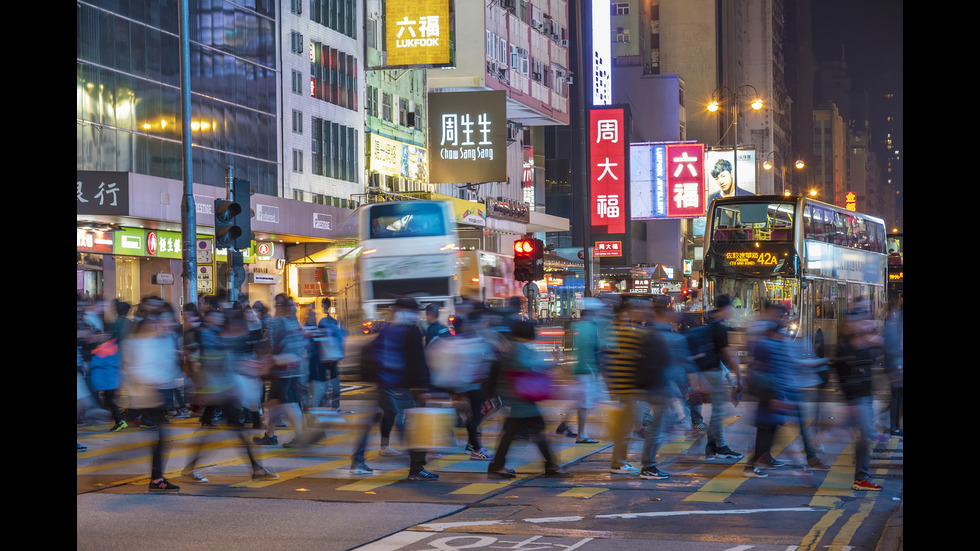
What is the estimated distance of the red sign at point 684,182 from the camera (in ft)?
216

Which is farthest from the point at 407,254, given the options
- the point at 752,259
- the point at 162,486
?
the point at 162,486

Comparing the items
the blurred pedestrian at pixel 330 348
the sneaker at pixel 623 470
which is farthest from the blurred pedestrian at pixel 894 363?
the blurred pedestrian at pixel 330 348

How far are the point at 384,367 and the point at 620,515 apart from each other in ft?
9.22

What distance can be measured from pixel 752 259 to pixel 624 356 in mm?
18178

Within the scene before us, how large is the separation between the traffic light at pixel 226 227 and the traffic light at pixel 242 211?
0.10 m

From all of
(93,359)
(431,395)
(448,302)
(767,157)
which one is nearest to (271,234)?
(448,302)

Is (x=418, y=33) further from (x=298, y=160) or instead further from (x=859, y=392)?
(x=859, y=392)

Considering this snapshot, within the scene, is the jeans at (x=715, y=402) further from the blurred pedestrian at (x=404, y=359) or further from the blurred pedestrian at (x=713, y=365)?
the blurred pedestrian at (x=404, y=359)


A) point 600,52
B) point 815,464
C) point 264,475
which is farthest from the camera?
point 600,52

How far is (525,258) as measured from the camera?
2161 cm

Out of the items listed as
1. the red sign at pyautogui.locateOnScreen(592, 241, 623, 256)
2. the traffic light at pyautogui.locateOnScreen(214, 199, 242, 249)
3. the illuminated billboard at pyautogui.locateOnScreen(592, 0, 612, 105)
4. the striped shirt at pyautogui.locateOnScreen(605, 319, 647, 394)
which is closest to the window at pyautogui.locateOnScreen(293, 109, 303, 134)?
the red sign at pyautogui.locateOnScreen(592, 241, 623, 256)

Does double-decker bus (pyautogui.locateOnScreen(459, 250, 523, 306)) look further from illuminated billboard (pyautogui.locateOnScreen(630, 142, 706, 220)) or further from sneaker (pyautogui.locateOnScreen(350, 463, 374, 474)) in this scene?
sneaker (pyautogui.locateOnScreen(350, 463, 374, 474))

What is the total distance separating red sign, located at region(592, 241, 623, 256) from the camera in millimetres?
56469
